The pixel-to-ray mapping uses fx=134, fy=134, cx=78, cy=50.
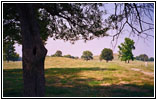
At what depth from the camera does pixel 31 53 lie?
450 cm

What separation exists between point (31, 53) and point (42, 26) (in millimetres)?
4929

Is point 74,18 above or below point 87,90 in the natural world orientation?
above

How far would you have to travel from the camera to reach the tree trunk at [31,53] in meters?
4.53

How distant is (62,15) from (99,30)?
225cm

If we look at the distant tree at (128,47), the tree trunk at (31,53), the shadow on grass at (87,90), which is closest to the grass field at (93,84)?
the shadow on grass at (87,90)

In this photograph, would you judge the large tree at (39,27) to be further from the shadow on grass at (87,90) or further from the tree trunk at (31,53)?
the shadow on grass at (87,90)

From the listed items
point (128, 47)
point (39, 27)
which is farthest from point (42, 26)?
point (128, 47)

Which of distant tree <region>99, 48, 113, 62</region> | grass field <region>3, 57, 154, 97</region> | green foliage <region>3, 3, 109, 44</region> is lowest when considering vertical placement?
grass field <region>3, 57, 154, 97</region>

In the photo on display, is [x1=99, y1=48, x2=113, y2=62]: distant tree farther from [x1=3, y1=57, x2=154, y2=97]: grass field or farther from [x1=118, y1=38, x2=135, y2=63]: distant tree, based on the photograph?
[x1=3, y1=57, x2=154, y2=97]: grass field

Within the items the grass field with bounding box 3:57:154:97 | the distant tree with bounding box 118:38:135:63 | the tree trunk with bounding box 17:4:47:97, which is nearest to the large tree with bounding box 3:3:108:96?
the tree trunk with bounding box 17:4:47:97

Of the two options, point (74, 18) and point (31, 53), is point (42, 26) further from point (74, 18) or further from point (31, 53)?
point (31, 53)

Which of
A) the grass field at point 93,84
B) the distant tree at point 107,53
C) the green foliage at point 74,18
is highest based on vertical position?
the green foliage at point 74,18

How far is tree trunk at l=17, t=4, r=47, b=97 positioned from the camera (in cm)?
453

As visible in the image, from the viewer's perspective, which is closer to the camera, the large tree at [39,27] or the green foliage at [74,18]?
the large tree at [39,27]
